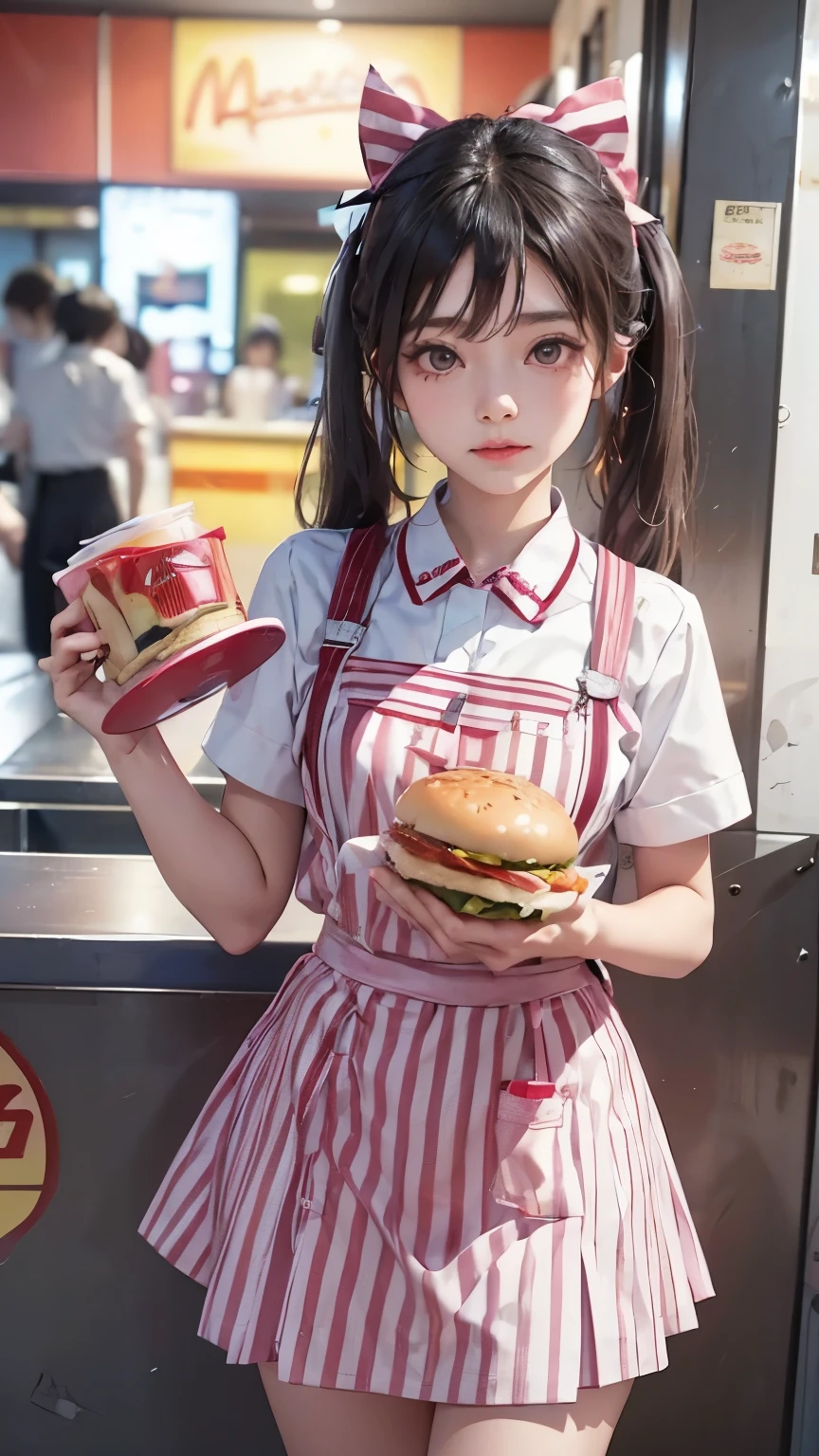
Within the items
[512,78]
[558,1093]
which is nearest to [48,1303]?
[558,1093]

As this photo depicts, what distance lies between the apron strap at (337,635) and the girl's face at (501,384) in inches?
5.7

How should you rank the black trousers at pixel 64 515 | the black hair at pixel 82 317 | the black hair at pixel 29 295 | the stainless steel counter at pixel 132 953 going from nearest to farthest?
the stainless steel counter at pixel 132 953 → the black trousers at pixel 64 515 → the black hair at pixel 82 317 → the black hair at pixel 29 295

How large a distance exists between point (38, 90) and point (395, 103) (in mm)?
6354

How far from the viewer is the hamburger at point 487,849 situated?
3.21 ft

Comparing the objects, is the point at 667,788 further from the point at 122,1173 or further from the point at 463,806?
the point at 122,1173

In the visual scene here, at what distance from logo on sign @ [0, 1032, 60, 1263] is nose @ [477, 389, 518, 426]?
3.04 ft

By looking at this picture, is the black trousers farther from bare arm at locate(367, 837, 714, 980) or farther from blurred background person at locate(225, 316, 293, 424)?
bare arm at locate(367, 837, 714, 980)

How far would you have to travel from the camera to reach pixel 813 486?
5.11 feet

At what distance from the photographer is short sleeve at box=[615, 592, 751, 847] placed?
1.15 meters

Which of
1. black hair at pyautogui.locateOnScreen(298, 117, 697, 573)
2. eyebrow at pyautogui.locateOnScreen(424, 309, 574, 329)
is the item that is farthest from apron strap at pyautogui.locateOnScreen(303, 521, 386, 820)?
eyebrow at pyautogui.locateOnScreen(424, 309, 574, 329)

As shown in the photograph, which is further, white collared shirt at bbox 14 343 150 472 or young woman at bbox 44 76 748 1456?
white collared shirt at bbox 14 343 150 472

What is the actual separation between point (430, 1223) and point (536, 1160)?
103mm

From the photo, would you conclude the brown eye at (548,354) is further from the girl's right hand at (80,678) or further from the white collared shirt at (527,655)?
the girl's right hand at (80,678)

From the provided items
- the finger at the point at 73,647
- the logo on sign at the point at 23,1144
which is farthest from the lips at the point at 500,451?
the logo on sign at the point at 23,1144
